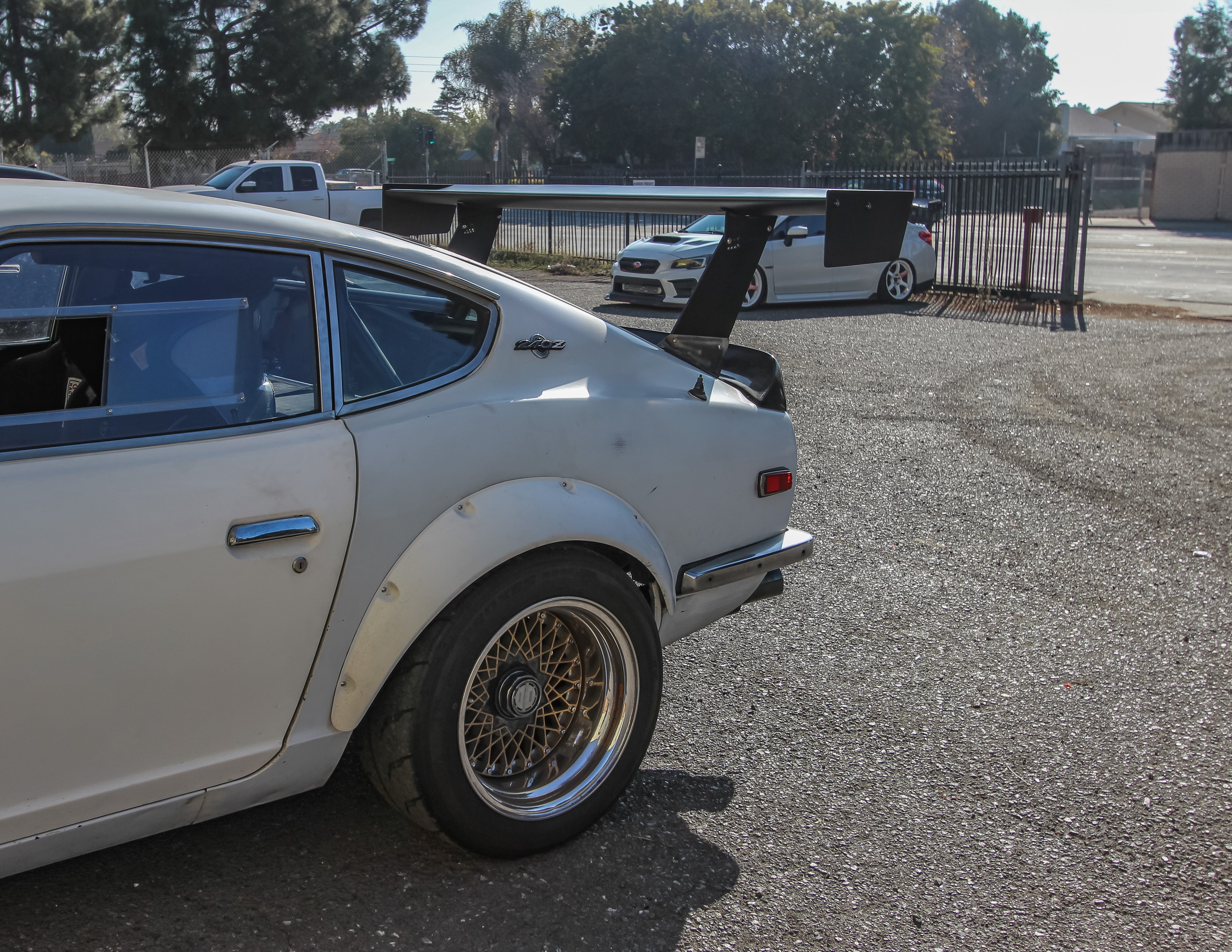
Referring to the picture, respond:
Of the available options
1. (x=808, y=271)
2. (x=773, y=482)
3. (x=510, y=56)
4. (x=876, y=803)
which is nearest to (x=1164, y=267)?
(x=808, y=271)

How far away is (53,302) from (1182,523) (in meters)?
5.56

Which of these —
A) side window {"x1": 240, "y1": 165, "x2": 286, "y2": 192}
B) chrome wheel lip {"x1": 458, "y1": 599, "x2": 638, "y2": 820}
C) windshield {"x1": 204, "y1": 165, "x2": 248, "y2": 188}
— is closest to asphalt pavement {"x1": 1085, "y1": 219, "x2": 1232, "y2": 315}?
chrome wheel lip {"x1": 458, "y1": 599, "x2": 638, "y2": 820}

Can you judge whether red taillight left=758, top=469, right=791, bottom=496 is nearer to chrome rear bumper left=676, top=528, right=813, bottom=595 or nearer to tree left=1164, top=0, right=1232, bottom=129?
chrome rear bumper left=676, top=528, right=813, bottom=595

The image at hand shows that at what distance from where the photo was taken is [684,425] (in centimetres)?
318

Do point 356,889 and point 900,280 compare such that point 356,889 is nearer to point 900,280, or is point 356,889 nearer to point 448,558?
point 448,558

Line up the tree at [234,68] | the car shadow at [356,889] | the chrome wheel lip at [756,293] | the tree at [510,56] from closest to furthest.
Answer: the car shadow at [356,889] → the chrome wheel lip at [756,293] → the tree at [234,68] → the tree at [510,56]

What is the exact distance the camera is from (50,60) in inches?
1813

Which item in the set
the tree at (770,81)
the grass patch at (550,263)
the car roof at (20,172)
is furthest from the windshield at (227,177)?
the tree at (770,81)

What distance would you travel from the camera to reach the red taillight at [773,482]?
345 centimetres

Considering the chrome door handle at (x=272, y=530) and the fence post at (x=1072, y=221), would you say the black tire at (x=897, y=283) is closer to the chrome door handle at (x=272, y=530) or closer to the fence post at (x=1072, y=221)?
the fence post at (x=1072, y=221)

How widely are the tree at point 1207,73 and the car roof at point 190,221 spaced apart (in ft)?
200

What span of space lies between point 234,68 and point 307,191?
30.1 metres

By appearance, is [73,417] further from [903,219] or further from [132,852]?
[903,219]

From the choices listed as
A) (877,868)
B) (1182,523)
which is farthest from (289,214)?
(1182,523)
